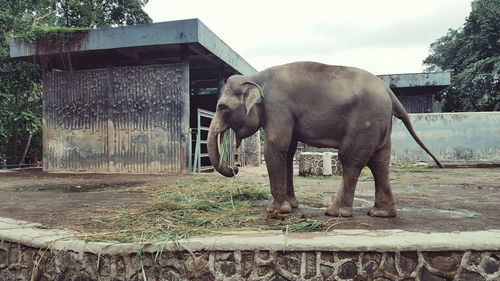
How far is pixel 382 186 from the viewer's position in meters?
3.40

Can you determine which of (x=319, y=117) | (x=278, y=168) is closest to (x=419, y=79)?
(x=319, y=117)

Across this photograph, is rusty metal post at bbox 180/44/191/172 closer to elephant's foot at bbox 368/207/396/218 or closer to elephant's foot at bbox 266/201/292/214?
elephant's foot at bbox 266/201/292/214

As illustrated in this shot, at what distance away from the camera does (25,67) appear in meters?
11.5

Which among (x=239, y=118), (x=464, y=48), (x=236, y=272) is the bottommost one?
(x=236, y=272)

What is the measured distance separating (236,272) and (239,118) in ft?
5.48

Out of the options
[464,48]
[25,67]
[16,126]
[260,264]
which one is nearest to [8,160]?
[16,126]

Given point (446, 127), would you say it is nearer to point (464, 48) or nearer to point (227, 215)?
point (464, 48)

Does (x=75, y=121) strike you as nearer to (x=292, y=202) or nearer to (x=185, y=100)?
(x=185, y=100)

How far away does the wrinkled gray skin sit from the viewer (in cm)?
327

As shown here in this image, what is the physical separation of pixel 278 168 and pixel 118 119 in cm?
787

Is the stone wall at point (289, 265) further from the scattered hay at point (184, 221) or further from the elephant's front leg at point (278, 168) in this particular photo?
the elephant's front leg at point (278, 168)

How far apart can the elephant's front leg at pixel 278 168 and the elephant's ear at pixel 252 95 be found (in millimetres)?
358

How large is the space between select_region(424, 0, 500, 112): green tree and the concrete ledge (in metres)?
18.8

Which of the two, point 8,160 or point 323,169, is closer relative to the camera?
point 323,169
